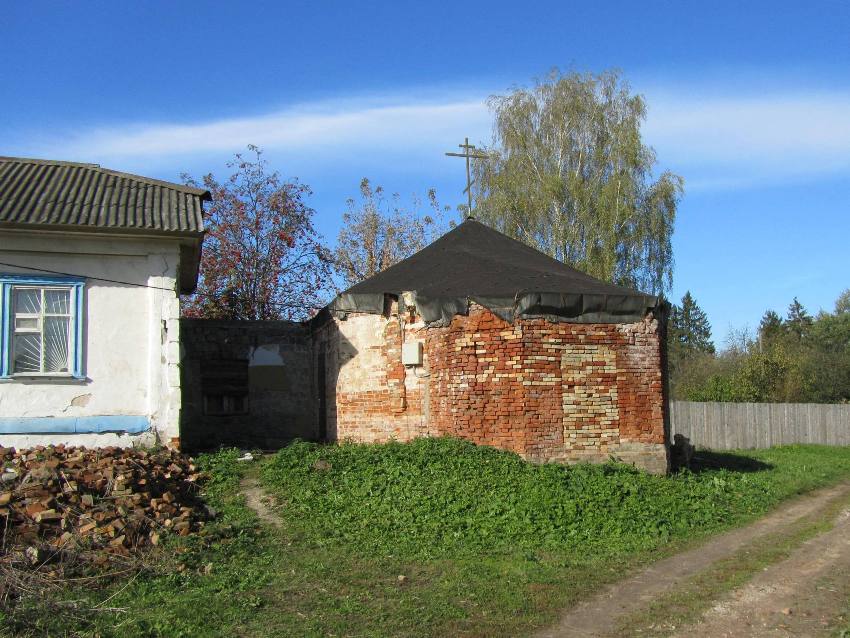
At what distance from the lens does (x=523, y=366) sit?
→ 39.5 feet

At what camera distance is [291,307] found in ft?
95.9

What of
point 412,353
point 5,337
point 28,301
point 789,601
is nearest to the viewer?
point 789,601

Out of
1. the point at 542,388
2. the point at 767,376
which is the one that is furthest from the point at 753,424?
the point at 542,388

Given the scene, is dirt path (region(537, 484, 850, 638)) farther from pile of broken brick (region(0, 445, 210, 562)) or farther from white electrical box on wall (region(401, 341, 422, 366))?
white electrical box on wall (region(401, 341, 422, 366))

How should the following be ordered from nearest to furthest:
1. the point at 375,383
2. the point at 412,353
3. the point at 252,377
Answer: the point at 412,353 < the point at 375,383 < the point at 252,377

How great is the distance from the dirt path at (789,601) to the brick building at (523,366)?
382 centimetres

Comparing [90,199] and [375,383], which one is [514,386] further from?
[90,199]

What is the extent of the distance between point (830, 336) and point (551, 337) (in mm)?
53301

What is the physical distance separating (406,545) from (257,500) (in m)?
2.63

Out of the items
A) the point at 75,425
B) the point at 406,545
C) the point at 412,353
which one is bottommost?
the point at 406,545

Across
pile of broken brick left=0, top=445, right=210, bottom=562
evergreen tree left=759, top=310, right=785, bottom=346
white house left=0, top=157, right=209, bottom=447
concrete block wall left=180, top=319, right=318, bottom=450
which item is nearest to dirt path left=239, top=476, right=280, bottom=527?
pile of broken brick left=0, top=445, right=210, bottom=562

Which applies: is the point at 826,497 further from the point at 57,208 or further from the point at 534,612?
the point at 57,208

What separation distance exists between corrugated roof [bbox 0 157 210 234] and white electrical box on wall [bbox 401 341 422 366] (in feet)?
12.5

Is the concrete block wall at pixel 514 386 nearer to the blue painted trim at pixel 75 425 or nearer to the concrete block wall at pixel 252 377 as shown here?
the concrete block wall at pixel 252 377
